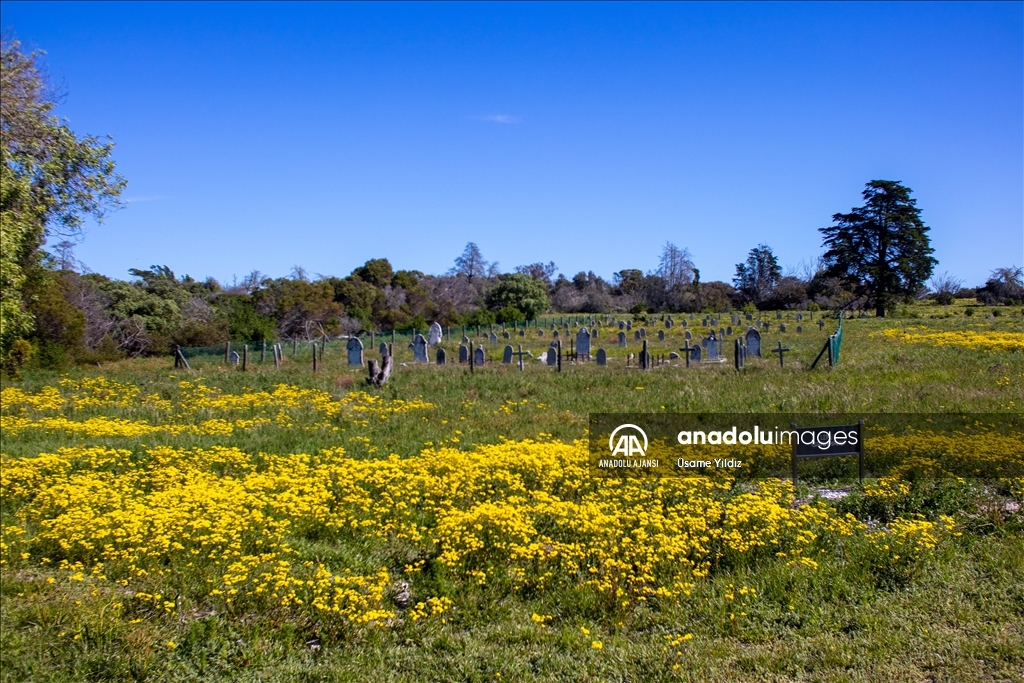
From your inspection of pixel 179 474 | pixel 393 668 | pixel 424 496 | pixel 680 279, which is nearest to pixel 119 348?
pixel 179 474

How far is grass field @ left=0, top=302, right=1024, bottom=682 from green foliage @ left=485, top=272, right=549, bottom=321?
5267 cm

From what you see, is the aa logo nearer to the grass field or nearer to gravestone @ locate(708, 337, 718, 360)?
the grass field

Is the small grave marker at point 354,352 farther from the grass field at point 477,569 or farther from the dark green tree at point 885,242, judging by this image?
the dark green tree at point 885,242

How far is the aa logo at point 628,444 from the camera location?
37.9 feet

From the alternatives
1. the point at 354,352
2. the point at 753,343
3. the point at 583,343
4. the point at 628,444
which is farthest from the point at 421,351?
the point at 628,444

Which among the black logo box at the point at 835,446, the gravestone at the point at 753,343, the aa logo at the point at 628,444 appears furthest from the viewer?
the gravestone at the point at 753,343

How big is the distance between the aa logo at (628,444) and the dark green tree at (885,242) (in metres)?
30.5

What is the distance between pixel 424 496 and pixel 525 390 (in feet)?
33.4

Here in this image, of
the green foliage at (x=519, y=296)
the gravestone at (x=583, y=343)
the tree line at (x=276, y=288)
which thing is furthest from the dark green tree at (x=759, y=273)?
the gravestone at (x=583, y=343)

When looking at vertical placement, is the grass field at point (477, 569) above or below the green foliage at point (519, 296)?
below

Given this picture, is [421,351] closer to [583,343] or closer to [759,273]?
[583,343]

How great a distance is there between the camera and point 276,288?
57688mm

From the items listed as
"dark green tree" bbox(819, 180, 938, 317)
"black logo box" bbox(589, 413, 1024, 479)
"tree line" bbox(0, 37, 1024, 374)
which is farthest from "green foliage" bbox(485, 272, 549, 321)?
"black logo box" bbox(589, 413, 1024, 479)

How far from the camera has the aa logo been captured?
11540 millimetres
